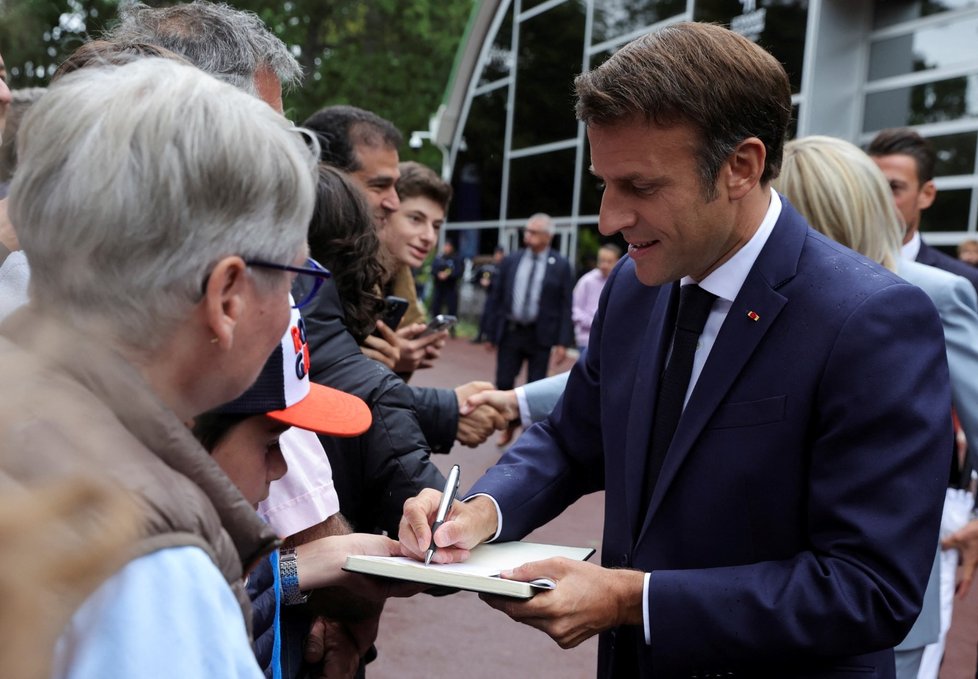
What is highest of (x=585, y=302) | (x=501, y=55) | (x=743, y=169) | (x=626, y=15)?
(x=626, y=15)

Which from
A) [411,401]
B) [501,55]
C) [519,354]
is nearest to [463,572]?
[411,401]

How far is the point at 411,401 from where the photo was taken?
104 inches

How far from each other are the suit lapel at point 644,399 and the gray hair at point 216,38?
1268 mm

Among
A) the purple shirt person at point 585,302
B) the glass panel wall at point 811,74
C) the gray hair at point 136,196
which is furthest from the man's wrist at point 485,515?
the purple shirt person at point 585,302

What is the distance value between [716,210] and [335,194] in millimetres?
1195

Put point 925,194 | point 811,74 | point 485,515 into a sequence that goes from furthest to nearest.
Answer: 1. point 811,74
2. point 925,194
3. point 485,515

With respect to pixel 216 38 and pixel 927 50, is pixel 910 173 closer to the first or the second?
pixel 216 38

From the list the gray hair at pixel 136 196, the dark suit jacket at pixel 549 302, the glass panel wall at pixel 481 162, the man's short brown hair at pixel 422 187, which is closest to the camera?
the gray hair at pixel 136 196

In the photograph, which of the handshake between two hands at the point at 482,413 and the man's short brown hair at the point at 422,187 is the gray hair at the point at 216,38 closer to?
the handshake between two hands at the point at 482,413

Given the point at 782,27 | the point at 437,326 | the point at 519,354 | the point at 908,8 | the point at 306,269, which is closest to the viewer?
the point at 306,269

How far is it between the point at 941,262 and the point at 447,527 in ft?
10.3

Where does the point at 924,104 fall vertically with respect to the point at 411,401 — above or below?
above

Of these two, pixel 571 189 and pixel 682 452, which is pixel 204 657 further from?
pixel 571 189

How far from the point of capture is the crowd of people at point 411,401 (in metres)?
0.95
